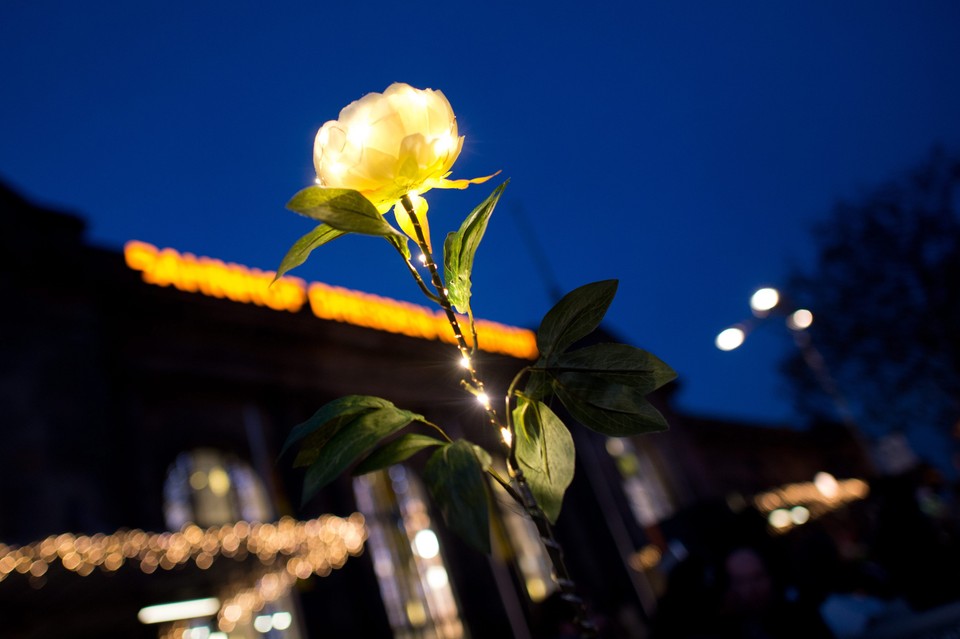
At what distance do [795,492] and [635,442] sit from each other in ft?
31.3

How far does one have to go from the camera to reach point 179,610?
9.76m

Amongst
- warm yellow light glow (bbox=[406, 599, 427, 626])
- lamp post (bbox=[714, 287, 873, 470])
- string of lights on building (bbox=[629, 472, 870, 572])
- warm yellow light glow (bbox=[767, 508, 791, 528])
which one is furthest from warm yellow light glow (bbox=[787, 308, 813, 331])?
warm yellow light glow (bbox=[767, 508, 791, 528])

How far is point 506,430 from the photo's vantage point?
1234 mm

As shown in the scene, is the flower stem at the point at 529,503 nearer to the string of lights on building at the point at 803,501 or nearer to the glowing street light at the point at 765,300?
the glowing street light at the point at 765,300

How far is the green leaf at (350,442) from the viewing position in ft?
3.44

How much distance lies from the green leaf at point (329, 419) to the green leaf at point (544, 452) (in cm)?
25

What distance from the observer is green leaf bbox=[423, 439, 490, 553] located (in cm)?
98

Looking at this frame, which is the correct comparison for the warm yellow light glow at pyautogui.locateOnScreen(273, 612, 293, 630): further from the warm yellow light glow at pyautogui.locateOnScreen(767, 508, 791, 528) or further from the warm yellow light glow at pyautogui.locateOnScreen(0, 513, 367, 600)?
the warm yellow light glow at pyautogui.locateOnScreen(767, 508, 791, 528)

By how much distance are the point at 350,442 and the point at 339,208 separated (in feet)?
1.33

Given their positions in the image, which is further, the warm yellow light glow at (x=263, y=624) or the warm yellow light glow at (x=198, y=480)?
the warm yellow light glow at (x=198, y=480)

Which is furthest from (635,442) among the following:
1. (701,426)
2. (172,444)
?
(172,444)

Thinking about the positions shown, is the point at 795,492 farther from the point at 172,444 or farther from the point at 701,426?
the point at 172,444

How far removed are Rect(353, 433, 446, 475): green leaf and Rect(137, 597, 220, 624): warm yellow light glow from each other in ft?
32.1

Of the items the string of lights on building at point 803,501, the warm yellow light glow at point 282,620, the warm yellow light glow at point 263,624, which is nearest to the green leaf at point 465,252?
the warm yellow light glow at point 263,624
